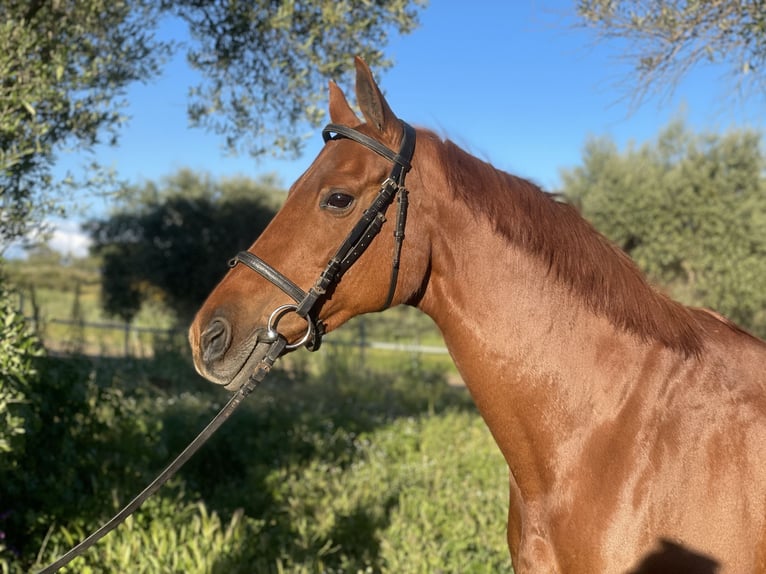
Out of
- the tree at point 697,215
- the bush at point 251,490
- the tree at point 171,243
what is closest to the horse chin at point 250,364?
the bush at point 251,490

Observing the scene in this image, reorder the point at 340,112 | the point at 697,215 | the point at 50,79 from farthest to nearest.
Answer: the point at 697,215 < the point at 50,79 < the point at 340,112

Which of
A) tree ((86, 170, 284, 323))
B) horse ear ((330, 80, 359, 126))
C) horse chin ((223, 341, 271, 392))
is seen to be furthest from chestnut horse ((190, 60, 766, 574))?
tree ((86, 170, 284, 323))

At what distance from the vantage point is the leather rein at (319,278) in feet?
5.93

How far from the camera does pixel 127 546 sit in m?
3.59

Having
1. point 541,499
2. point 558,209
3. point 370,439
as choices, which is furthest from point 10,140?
point 370,439

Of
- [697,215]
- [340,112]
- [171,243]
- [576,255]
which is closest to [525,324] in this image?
[576,255]

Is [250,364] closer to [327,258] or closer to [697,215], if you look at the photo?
[327,258]

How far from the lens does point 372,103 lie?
1.90 meters

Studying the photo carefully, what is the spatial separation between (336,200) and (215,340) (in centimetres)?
56

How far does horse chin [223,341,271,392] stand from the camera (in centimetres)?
183

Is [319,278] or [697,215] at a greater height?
[697,215]

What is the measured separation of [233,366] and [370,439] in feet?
17.5

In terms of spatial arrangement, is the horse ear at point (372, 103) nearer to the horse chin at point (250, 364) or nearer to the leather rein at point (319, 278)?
the leather rein at point (319, 278)

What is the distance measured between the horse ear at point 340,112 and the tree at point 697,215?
943 cm
